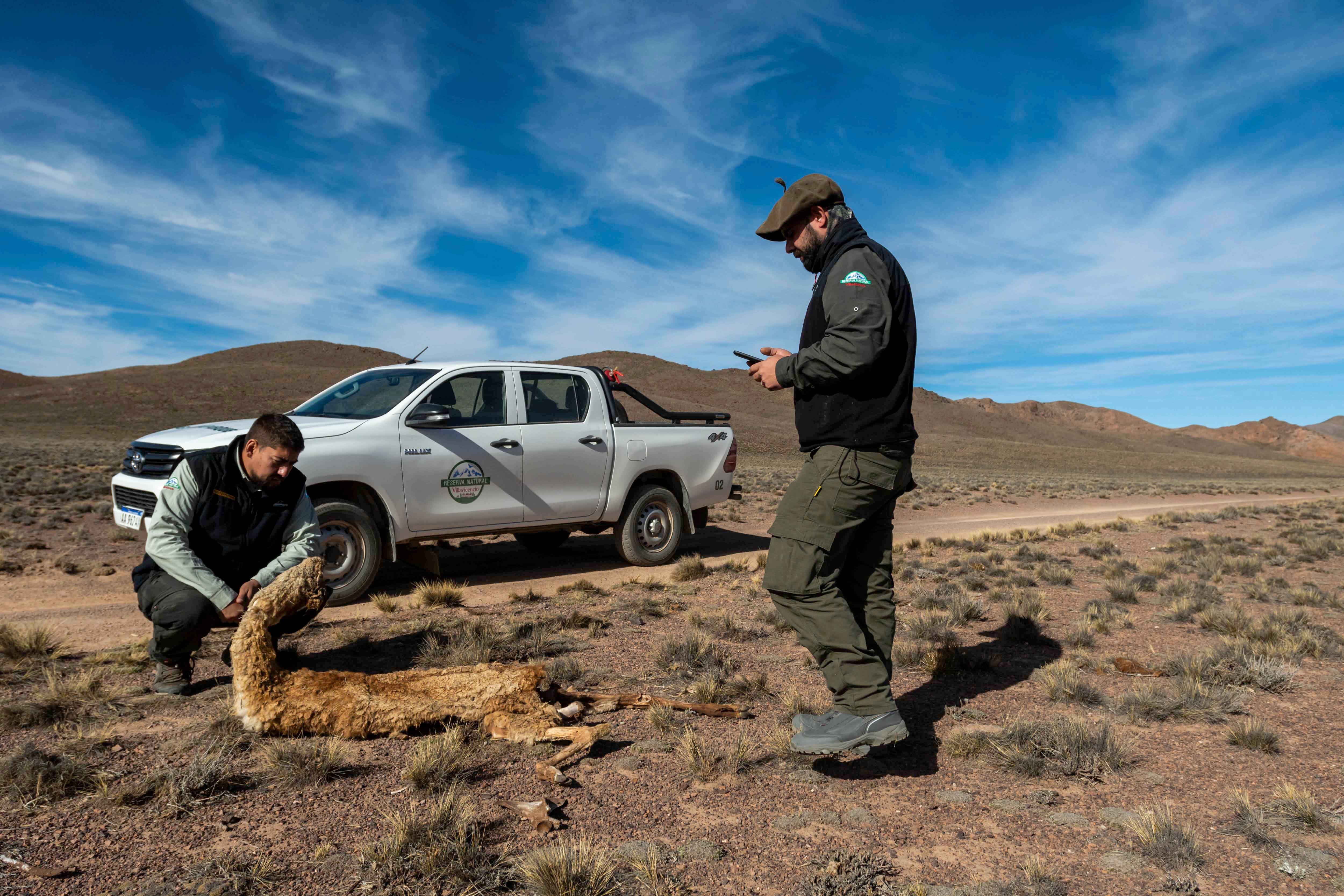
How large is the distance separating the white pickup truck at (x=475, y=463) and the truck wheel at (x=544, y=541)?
234mm

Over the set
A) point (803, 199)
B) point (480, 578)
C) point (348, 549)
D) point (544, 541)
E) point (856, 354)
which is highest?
point (803, 199)

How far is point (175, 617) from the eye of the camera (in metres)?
4.17

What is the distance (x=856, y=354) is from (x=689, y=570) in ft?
18.6

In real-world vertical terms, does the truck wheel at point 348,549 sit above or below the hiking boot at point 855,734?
above

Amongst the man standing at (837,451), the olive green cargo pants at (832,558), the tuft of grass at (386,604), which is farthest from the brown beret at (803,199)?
the tuft of grass at (386,604)

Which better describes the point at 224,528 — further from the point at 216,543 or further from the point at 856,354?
the point at 856,354

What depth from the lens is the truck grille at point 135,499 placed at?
20.7 ft

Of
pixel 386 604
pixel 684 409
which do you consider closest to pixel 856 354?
pixel 386 604

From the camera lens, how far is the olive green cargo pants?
343cm

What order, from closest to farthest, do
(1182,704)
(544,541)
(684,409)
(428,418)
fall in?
(1182,704)
(428,418)
(544,541)
(684,409)

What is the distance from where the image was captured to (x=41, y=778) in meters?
3.06

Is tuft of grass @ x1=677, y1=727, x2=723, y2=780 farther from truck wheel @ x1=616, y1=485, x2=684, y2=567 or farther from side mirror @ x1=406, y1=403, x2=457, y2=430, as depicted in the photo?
truck wheel @ x1=616, y1=485, x2=684, y2=567

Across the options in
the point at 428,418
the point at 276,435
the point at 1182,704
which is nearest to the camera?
the point at 276,435

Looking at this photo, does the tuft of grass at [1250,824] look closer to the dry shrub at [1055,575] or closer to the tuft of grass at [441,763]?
the tuft of grass at [441,763]
